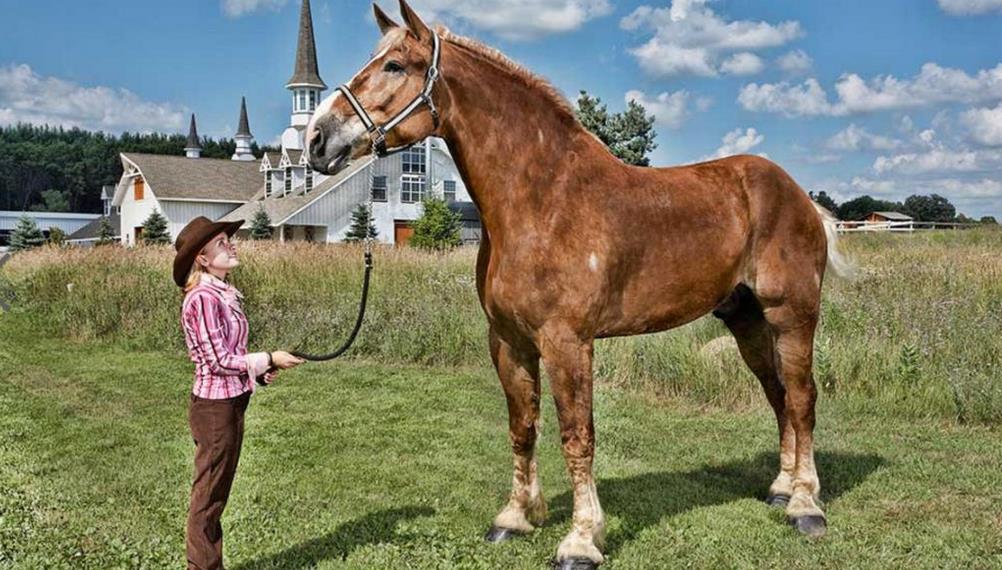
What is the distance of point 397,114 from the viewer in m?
3.68

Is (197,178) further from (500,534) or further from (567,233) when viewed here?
(567,233)

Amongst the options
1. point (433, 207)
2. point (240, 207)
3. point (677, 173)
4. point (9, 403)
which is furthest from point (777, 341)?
point (240, 207)

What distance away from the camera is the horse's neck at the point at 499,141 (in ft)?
12.6

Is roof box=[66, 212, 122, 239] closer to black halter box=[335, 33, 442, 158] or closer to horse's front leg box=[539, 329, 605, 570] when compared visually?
black halter box=[335, 33, 442, 158]

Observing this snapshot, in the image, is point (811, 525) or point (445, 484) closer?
point (811, 525)

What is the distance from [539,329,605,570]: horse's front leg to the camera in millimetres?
3758

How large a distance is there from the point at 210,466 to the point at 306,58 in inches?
1838

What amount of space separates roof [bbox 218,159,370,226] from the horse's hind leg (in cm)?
3205

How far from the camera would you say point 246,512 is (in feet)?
15.7

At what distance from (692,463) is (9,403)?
6.71 meters

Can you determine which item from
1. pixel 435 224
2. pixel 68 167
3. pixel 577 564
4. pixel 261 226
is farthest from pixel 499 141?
pixel 68 167

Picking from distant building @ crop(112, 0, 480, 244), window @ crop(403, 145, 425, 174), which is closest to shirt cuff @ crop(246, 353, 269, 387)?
distant building @ crop(112, 0, 480, 244)

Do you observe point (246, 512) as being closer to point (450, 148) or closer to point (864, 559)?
point (450, 148)

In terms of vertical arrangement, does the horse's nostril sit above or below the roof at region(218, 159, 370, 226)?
below
